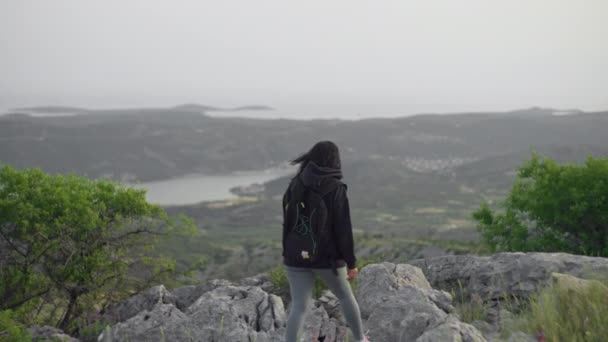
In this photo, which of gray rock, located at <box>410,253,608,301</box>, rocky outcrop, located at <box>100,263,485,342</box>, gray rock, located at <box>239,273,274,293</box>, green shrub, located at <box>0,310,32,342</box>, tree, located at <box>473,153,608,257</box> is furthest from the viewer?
tree, located at <box>473,153,608,257</box>

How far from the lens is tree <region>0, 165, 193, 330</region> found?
11789mm

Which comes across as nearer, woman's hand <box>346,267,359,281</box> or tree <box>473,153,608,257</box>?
woman's hand <box>346,267,359,281</box>

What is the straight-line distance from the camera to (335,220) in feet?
18.7

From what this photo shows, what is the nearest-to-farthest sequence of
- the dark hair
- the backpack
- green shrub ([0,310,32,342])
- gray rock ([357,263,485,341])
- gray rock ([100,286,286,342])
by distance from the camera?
gray rock ([357,263,485,341]), the backpack, the dark hair, gray rock ([100,286,286,342]), green shrub ([0,310,32,342])

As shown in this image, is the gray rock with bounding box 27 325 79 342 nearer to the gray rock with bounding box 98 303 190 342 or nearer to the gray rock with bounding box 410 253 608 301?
the gray rock with bounding box 98 303 190 342

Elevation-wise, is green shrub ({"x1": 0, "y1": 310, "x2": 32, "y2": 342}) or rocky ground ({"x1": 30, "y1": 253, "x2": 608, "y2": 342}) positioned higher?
rocky ground ({"x1": 30, "y1": 253, "x2": 608, "y2": 342})

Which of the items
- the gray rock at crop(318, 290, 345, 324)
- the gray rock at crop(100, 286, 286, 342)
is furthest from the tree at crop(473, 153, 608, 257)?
the gray rock at crop(100, 286, 286, 342)

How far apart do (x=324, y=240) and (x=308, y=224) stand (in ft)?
0.82

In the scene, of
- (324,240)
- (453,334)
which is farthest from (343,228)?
(453,334)

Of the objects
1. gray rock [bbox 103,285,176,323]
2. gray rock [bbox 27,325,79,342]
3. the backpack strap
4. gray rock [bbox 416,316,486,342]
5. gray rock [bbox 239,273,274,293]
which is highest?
the backpack strap

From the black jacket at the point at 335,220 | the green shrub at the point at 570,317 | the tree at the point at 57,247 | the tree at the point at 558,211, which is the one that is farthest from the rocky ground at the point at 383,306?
the tree at the point at 558,211

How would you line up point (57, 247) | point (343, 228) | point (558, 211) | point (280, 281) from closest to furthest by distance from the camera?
point (343, 228), point (280, 281), point (57, 247), point (558, 211)

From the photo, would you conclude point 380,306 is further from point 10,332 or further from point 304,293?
point 10,332

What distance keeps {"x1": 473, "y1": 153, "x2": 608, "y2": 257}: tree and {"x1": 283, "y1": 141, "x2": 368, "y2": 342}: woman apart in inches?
439
